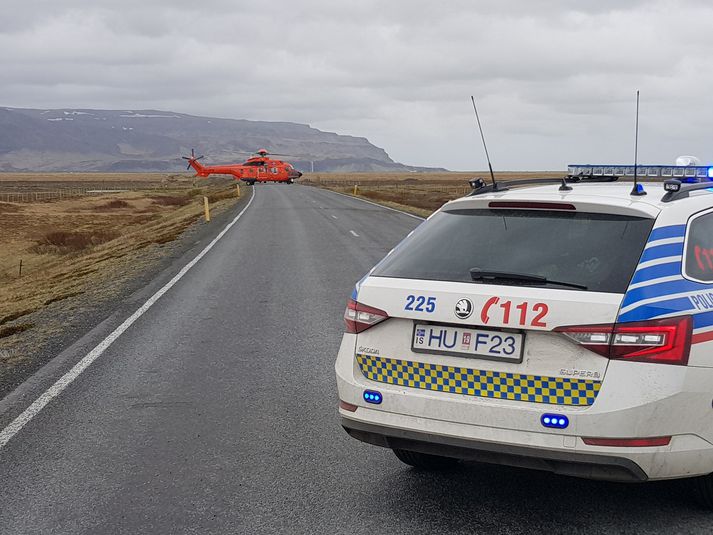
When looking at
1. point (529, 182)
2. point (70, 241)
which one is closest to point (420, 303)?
point (529, 182)

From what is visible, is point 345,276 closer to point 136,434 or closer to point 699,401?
point 136,434

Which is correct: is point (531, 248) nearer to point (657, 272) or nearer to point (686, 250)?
point (657, 272)

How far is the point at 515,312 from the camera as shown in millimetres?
3768

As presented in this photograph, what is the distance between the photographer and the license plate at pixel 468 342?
12.5 feet

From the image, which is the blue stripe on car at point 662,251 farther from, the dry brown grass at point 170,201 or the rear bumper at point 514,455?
the dry brown grass at point 170,201

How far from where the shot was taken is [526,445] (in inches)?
148

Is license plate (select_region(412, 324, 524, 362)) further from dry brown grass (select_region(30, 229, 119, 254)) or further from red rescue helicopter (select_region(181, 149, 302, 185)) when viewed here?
red rescue helicopter (select_region(181, 149, 302, 185))

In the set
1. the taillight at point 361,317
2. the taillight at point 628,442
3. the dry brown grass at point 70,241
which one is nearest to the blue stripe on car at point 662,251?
the taillight at point 628,442

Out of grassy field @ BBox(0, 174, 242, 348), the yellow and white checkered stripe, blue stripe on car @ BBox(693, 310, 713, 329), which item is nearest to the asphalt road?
the yellow and white checkered stripe

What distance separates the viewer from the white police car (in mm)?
3609

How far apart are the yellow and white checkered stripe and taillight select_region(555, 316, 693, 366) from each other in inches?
7.0

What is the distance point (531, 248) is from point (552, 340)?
1.89 feet

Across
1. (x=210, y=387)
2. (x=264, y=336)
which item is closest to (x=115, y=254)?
(x=264, y=336)

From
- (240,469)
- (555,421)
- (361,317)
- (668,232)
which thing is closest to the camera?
(555,421)
